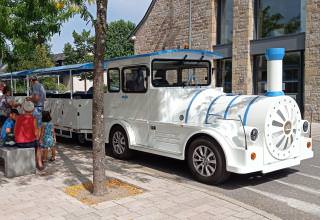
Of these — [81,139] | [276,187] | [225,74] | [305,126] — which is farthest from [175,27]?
[276,187]

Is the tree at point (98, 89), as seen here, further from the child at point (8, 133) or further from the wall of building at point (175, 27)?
the wall of building at point (175, 27)

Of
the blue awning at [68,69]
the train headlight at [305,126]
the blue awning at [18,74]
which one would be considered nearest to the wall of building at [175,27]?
the blue awning at [18,74]

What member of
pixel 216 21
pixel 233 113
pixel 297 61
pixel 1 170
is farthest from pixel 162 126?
pixel 216 21

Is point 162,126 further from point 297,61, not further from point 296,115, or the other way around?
point 297,61

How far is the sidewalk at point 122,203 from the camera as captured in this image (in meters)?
4.93

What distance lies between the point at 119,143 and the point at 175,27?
15.5 meters

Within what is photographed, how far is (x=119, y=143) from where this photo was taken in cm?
875

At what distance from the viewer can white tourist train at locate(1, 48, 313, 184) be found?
6.33 metres

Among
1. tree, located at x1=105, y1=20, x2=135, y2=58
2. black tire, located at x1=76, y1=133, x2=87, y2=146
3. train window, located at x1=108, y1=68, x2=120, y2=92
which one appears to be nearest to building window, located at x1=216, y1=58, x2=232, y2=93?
black tire, located at x1=76, y1=133, x2=87, y2=146

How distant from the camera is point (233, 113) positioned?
6574 mm

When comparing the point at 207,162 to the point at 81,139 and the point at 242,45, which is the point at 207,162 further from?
the point at 242,45

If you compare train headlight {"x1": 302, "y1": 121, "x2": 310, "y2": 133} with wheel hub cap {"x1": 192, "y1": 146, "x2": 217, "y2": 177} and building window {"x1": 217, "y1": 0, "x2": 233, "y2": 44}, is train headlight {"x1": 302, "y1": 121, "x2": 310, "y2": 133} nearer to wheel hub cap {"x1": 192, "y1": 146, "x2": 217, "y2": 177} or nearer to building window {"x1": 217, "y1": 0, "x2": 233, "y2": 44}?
wheel hub cap {"x1": 192, "y1": 146, "x2": 217, "y2": 177}

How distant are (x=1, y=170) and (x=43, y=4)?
10.6ft

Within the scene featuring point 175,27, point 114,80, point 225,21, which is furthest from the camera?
point 175,27
